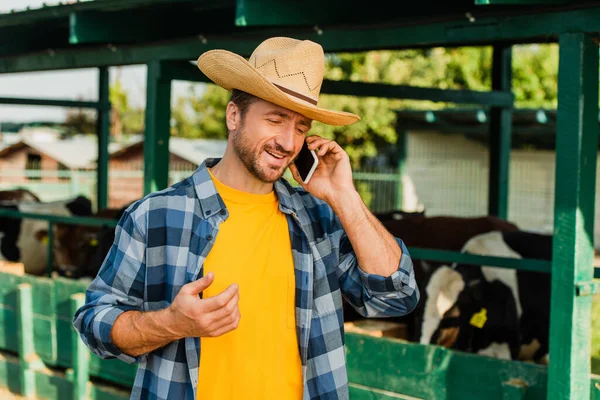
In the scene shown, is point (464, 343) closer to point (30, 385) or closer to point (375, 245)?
point (30, 385)

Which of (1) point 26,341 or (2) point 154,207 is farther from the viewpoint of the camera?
(1) point 26,341

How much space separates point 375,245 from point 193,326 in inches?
25.2

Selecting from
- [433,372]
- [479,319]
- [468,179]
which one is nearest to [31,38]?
[479,319]

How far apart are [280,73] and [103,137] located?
28.7 feet

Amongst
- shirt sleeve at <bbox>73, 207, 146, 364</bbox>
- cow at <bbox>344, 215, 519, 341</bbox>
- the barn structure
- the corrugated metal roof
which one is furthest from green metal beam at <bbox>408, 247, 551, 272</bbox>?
the corrugated metal roof

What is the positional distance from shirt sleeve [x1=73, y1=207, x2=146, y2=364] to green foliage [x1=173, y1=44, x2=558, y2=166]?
22928 millimetres

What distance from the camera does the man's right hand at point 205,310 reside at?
2041 millimetres

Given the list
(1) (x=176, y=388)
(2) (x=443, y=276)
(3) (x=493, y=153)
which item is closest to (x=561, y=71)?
(1) (x=176, y=388)

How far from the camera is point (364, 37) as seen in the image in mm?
4691

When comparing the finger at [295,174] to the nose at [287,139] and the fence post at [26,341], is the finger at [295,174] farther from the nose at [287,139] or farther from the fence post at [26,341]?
the fence post at [26,341]

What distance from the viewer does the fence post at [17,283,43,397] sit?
7.01m

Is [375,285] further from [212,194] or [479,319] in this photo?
[479,319]

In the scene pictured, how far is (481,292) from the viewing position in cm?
660

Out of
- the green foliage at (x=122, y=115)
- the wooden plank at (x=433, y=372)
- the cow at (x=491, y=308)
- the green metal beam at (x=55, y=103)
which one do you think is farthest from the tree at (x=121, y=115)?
the wooden plank at (x=433, y=372)
